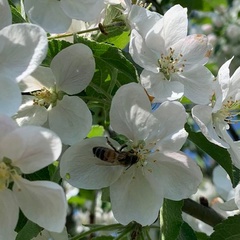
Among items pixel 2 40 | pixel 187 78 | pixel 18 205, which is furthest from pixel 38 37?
pixel 187 78

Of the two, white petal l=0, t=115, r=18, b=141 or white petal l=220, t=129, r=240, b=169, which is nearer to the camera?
white petal l=0, t=115, r=18, b=141

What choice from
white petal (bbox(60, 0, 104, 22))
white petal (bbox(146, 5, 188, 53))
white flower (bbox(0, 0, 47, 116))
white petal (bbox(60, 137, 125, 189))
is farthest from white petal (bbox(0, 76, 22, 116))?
white petal (bbox(146, 5, 188, 53))

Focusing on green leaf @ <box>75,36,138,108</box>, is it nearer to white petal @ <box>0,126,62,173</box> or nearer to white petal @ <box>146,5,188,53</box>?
white petal @ <box>146,5,188,53</box>

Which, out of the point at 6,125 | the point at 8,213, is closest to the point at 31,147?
the point at 6,125

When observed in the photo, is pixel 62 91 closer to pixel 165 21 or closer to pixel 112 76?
pixel 112 76

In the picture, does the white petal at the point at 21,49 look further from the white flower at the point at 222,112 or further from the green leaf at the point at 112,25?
the white flower at the point at 222,112

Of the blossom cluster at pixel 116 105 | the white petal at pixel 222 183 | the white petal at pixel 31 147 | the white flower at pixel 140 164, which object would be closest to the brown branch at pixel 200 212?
the white petal at pixel 222 183
